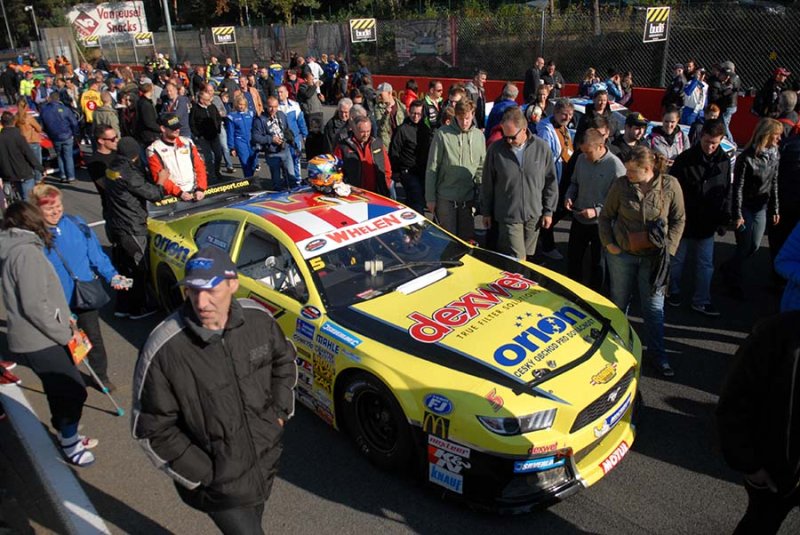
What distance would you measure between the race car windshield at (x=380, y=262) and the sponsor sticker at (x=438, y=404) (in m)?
1.02

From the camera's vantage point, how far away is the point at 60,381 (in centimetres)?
383

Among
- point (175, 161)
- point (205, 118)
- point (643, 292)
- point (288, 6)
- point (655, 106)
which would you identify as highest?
point (288, 6)

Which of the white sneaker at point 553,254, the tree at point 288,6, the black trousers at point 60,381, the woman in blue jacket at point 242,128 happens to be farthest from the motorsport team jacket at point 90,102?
the tree at point 288,6

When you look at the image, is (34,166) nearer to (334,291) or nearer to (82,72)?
(334,291)

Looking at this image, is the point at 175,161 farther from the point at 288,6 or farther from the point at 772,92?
the point at 288,6

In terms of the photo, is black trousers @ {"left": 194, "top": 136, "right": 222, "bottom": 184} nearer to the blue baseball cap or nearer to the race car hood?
the race car hood

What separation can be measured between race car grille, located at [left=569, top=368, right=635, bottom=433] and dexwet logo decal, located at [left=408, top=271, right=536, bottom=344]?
921 mm

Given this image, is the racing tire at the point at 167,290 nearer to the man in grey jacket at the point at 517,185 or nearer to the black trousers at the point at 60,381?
the black trousers at the point at 60,381

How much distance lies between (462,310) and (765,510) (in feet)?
6.65

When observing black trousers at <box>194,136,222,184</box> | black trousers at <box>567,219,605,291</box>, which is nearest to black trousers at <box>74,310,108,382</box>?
black trousers at <box>567,219,605,291</box>

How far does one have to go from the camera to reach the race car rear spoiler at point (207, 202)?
598cm

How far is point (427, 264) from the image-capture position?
181 inches

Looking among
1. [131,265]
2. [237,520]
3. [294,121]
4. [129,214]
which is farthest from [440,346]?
[294,121]

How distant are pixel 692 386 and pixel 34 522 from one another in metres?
4.54
